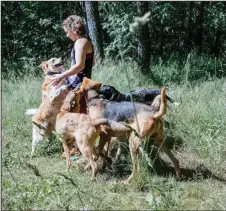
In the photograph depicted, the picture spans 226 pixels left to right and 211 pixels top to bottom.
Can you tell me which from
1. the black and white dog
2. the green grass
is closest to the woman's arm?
the black and white dog

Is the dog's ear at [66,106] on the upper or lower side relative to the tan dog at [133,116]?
upper

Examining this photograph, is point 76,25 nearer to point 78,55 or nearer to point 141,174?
point 78,55

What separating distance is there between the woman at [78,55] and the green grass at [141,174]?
1.05 metres

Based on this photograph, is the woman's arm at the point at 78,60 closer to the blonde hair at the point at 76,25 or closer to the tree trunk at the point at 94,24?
the blonde hair at the point at 76,25

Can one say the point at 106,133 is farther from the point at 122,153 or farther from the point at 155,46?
the point at 155,46

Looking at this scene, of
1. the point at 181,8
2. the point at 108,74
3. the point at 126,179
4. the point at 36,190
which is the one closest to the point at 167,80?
the point at 108,74

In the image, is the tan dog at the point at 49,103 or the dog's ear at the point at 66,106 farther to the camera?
the tan dog at the point at 49,103

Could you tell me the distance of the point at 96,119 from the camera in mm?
5262

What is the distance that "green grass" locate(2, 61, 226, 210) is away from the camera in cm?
413

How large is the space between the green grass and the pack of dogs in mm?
235

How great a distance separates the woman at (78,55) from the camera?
226 inches

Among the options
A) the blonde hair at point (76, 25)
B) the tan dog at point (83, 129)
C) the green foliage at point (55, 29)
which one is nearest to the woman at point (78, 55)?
the blonde hair at point (76, 25)

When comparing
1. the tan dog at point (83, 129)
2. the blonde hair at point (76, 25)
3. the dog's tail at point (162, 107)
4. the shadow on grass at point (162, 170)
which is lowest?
the shadow on grass at point (162, 170)

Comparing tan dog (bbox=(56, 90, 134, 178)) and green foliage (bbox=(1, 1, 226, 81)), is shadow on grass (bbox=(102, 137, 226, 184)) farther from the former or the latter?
green foliage (bbox=(1, 1, 226, 81))
